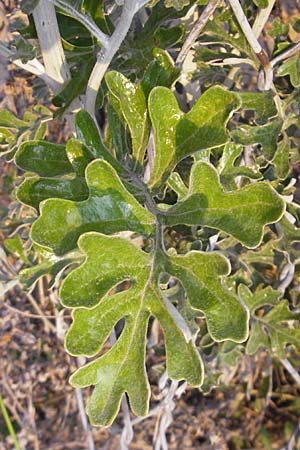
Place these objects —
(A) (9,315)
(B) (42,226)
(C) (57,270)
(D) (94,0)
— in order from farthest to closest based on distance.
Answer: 1. (A) (9,315)
2. (C) (57,270)
3. (D) (94,0)
4. (B) (42,226)

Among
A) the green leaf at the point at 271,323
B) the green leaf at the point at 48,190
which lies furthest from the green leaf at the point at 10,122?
the green leaf at the point at 271,323

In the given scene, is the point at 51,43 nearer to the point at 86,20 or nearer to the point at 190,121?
the point at 86,20

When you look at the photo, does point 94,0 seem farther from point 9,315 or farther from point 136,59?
point 9,315

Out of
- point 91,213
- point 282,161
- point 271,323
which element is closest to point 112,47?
point 91,213

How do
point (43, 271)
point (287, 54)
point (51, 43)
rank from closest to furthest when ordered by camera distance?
1. point (51, 43)
2. point (287, 54)
3. point (43, 271)

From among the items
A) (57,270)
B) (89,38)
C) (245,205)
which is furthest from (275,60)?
(57,270)
